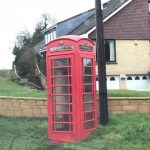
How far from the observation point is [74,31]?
37.5 meters

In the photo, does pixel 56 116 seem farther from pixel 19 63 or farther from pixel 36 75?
pixel 19 63

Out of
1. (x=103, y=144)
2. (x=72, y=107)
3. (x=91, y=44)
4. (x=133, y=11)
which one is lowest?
(x=103, y=144)

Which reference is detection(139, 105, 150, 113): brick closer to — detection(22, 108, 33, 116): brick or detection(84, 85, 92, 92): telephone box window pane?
detection(84, 85, 92, 92): telephone box window pane

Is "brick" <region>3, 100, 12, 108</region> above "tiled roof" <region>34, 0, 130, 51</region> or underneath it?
underneath

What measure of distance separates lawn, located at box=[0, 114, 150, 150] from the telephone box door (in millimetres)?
464

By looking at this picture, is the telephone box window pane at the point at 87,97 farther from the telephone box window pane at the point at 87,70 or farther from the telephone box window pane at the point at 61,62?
the telephone box window pane at the point at 61,62

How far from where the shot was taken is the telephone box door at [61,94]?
1142cm

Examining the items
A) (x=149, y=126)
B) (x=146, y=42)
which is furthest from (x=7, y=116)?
(x=146, y=42)

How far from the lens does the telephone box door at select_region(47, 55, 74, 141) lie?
11422mm

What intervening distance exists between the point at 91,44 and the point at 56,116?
76.7 inches

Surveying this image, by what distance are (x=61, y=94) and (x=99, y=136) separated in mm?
1318

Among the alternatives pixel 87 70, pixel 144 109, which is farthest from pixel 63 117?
pixel 144 109

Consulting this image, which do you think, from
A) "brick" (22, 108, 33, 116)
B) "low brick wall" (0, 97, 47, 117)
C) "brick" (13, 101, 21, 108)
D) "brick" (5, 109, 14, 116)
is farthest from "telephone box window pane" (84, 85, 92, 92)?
"brick" (5, 109, 14, 116)

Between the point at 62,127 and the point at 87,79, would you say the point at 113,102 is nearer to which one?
the point at 87,79
